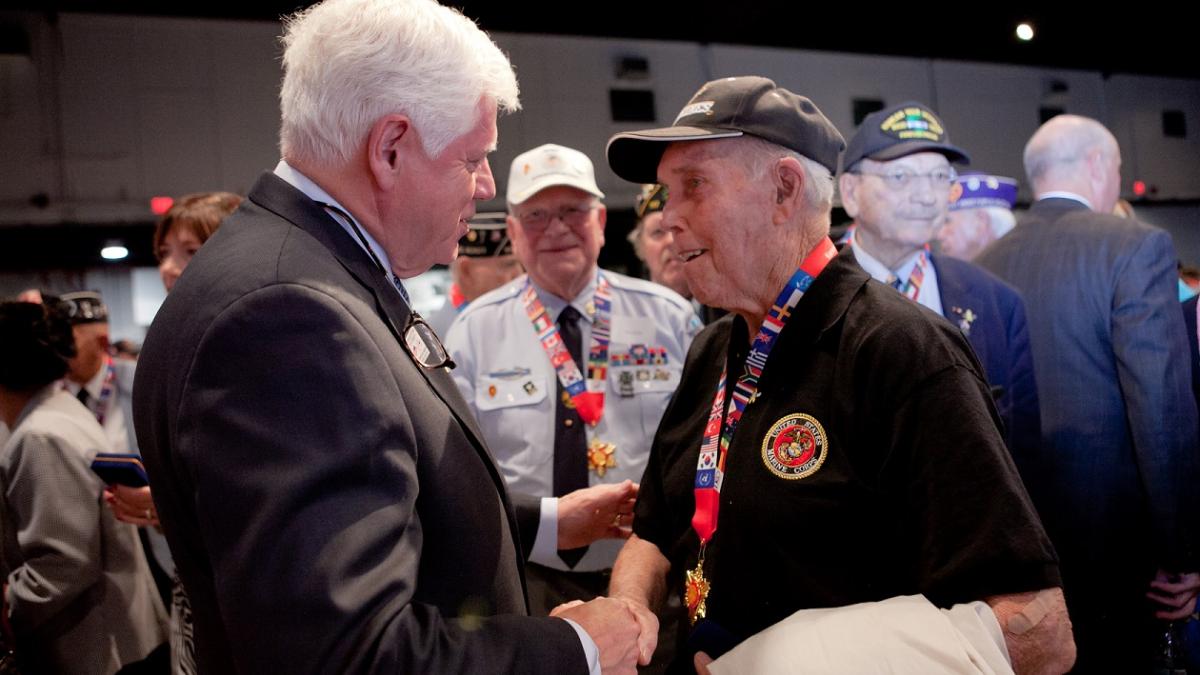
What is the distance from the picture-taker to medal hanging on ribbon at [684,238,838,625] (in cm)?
153

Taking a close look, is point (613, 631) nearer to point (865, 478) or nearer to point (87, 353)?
point (865, 478)

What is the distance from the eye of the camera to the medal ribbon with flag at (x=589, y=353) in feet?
9.01

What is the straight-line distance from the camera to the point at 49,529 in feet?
7.91

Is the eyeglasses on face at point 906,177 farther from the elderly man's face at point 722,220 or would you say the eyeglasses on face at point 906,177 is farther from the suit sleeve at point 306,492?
the suit sleeve at point 306,492

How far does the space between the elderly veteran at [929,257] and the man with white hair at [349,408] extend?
6.16 feet

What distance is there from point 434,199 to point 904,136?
2.10 metres

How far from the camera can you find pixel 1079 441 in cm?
286

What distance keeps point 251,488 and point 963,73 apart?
11.4 meters

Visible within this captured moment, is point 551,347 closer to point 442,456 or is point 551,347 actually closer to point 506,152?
point 442,456

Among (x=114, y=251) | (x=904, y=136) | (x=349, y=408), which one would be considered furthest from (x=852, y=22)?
(x=349, y=408)

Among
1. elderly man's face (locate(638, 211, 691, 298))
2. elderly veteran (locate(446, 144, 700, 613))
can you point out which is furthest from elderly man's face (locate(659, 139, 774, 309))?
elderly man's face (locate(638, 211, 691, 298))

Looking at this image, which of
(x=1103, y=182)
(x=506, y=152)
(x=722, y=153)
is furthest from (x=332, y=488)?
(x=506, y=152)

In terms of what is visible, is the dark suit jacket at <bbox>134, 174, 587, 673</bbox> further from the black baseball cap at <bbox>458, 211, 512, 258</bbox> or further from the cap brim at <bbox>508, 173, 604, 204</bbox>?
the black baseball cap at <bbox>458, 211, 512, 258</bbox>

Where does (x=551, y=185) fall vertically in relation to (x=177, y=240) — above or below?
above
